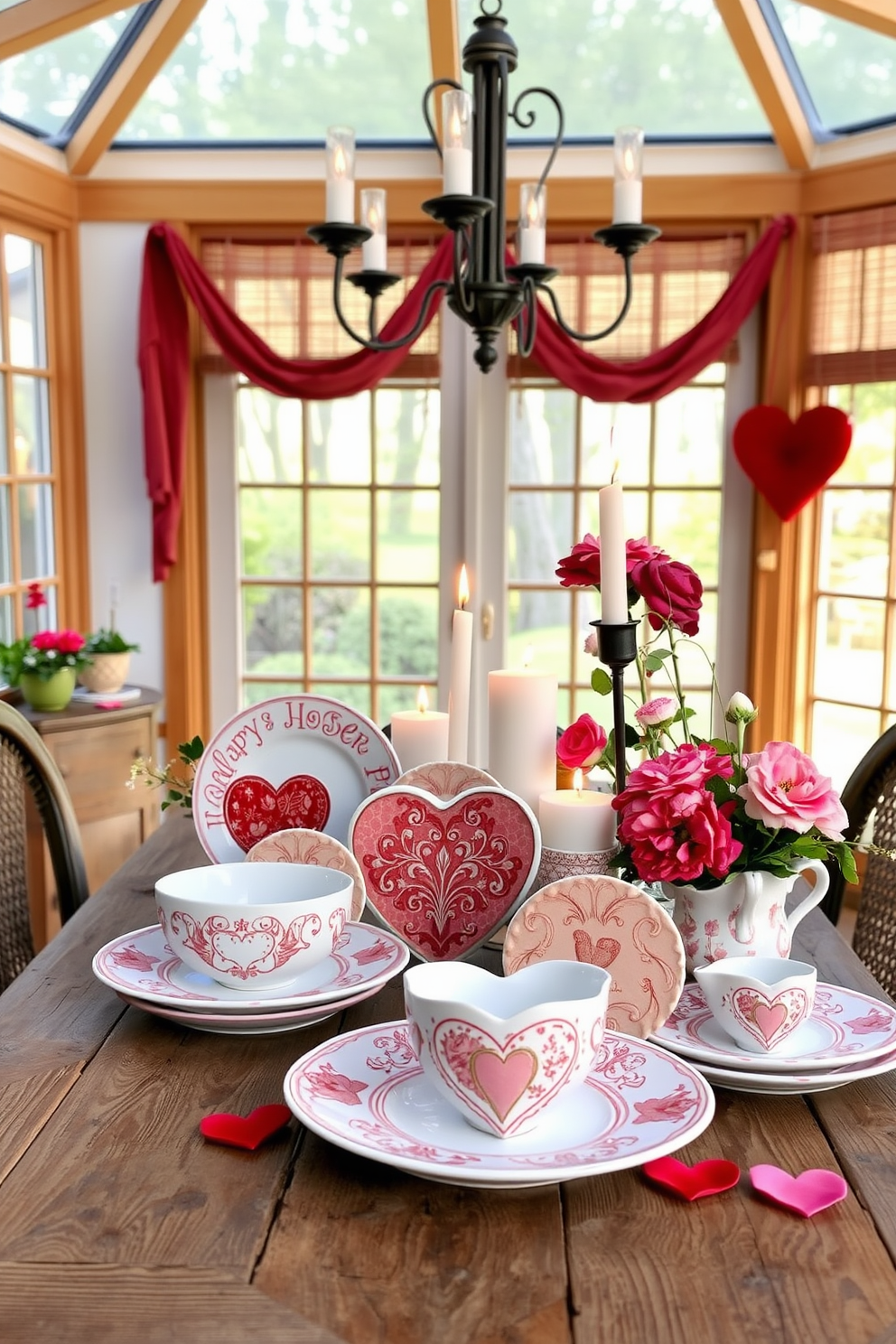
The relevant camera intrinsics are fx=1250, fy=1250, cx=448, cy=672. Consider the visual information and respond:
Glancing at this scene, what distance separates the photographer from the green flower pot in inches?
119

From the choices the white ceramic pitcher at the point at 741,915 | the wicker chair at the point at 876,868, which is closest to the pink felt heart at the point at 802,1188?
the white ceramic pitcher at the point at 741,915

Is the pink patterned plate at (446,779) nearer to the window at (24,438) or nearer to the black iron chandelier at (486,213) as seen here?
the black iron chandelier at (486,213)

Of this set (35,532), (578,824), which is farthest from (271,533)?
(578,824)

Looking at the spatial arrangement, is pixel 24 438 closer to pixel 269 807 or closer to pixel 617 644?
pixel 269 807

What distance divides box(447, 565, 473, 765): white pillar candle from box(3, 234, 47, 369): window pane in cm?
247

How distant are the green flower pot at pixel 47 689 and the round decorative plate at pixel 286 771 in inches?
69.2

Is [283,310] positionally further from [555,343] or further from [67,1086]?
[67,1086]

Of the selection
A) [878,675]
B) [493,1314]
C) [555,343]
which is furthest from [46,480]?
[493,1314]

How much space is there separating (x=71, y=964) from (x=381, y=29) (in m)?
2.95

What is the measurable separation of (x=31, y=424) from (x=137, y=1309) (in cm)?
317

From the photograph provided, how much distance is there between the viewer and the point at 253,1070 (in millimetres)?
1021

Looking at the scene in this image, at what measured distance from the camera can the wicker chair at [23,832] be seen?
1.68m

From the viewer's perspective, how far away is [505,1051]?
81 centimetres

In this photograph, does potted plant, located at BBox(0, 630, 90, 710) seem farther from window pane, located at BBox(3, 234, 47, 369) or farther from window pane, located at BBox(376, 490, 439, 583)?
window pane, located at BBox(376, 490, 439, 583)
